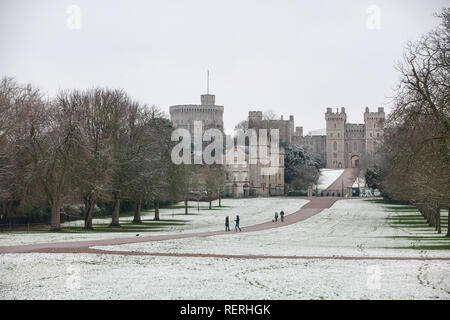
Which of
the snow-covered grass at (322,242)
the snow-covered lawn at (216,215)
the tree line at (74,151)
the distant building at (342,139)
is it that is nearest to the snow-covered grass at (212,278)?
the snow-covered grass at (322,242)

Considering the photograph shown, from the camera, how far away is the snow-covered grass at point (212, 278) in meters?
20.5

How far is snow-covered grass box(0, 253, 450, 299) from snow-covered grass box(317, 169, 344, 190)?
378 feet

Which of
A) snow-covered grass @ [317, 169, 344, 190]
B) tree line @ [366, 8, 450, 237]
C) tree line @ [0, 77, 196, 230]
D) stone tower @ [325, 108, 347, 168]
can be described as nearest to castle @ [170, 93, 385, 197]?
stone tower @ [325, 108, 347, 168]

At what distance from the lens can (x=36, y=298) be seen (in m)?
19.9

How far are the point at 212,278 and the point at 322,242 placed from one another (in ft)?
69.4

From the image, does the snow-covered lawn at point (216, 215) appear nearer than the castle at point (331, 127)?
Yes

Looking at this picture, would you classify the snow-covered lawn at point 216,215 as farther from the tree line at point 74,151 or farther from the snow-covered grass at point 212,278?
the snow-covered grass at point 212,278

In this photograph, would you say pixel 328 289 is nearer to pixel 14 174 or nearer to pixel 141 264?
pixel 141 264

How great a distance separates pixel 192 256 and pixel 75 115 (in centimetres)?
2385

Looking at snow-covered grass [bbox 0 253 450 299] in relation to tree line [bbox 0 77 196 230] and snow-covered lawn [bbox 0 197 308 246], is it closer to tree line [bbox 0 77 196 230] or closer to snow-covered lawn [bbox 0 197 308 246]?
snow-covered lawn [bbox 0 197 308 246]

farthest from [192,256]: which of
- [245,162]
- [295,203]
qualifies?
[245,162]

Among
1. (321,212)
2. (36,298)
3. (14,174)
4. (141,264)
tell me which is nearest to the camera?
(36,298)

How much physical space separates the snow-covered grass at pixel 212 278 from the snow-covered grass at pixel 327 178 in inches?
4536

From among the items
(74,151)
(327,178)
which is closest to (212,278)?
(74,151)
